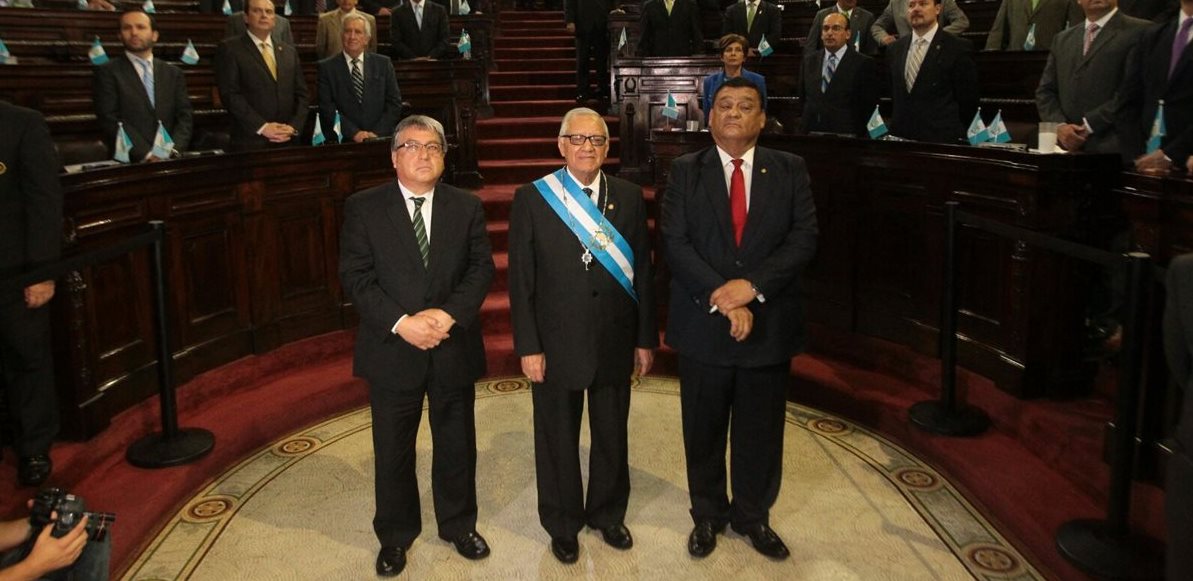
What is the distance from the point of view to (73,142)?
5090mm

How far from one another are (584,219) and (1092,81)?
8.57ft

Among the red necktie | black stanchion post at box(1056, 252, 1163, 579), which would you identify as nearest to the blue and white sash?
the red necktie

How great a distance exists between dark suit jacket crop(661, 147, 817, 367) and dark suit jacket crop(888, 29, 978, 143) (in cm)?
192

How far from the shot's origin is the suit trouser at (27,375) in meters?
3.10

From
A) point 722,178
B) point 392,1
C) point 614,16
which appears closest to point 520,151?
point 614,16

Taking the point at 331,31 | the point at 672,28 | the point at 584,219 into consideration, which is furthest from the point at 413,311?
the point at 672,28

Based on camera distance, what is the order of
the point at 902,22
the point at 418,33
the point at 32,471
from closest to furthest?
1. the point at 32,471
2. the point at 902,22
3. the point at 418,33

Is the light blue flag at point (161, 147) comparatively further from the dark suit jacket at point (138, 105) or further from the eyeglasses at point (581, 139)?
the eyeglasses at point (581, 139)

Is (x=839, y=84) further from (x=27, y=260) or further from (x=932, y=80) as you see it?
(x=27, y=260)

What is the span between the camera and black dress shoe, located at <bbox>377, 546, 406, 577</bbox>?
2854 mm

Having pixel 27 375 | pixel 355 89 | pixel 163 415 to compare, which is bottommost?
pixel 163 415

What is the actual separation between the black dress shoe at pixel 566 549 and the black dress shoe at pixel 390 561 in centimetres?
47

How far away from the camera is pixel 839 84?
4.90m


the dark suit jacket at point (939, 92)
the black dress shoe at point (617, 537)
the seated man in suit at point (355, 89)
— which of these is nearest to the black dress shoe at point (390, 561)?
the black dress shoe at point (617, 537)
